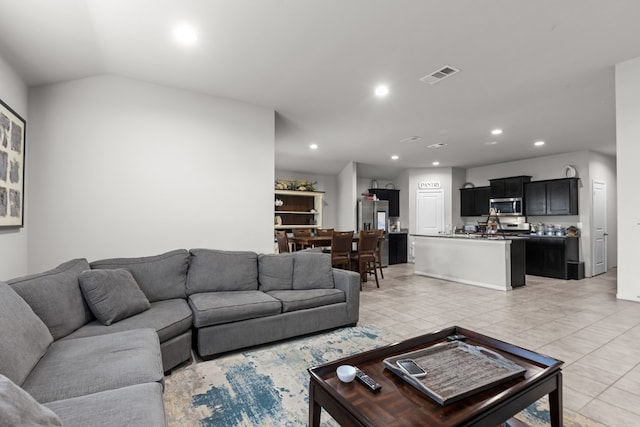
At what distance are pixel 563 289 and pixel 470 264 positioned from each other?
1541 millimetres

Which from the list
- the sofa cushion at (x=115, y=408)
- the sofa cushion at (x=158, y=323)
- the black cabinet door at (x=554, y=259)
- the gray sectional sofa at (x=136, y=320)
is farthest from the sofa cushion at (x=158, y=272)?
the black cabinet door at (x=554, y=259)

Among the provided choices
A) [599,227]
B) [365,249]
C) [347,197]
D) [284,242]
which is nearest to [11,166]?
[284,242]

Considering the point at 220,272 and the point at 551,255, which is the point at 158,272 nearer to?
the point at 220,272

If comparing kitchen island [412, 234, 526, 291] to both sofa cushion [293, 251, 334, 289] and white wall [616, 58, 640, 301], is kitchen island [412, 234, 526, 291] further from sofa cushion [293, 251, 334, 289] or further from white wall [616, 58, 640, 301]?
sofa cushion [293, 251, 334, 289]

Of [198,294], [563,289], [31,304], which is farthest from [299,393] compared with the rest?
[563,289]

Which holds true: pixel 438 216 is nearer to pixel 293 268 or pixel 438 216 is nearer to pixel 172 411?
pixel 293 268

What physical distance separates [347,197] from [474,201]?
3.62 m

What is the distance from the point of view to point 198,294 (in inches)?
120

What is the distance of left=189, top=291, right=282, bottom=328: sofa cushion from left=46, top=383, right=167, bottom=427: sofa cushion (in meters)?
1.23

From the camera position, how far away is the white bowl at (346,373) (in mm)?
1448

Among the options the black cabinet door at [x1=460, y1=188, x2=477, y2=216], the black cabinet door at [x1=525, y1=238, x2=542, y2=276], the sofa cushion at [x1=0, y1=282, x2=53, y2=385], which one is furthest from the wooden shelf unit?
the sofa cushion at [x1=0, y1=282, x2=53, y2=385]

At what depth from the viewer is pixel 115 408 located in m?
1.24

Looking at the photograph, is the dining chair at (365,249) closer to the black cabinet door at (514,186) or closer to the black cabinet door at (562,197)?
the black cabinet door at (514,186)

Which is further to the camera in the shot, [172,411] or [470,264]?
[470,264]
